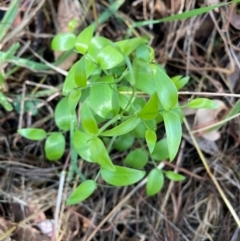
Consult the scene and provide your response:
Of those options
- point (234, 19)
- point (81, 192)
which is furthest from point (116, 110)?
point (234, 19)

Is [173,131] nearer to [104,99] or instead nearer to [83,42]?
[104,99]

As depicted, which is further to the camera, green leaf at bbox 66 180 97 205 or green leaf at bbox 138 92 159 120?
green leaf at bbox 66 180 97 205

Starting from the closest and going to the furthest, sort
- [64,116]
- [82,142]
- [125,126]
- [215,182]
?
1. [125,126]
2. [82,142]
3. [64,116]
4. [215,182]

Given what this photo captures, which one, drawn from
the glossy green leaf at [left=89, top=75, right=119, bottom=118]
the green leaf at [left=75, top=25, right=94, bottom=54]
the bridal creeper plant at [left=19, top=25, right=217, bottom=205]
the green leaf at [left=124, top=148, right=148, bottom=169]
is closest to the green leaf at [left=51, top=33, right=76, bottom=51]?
the bridal creeper plant at [left=19, top=25, right=217, bottom=205]

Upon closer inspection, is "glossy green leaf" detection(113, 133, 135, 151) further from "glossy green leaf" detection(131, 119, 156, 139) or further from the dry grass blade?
the dry grass blade

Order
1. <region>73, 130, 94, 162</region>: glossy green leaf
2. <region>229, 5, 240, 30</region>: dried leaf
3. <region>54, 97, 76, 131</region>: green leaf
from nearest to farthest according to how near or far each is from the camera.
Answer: <region>73, 130, 94, 162</region>: glossy green leaf < <region>54, 97, 76, 131</region>: green leaf < <region>229, 5, 240, 30</region>: dried leaf

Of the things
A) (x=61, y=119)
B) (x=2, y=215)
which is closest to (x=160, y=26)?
(x=61, y=119)

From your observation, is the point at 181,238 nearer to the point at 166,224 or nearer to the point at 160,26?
the point at 166,224
